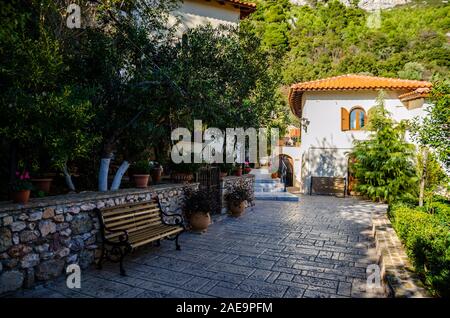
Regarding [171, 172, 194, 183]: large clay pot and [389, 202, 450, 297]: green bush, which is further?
[171, 172, 194, 183]: large clay pot

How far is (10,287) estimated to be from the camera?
146 inches

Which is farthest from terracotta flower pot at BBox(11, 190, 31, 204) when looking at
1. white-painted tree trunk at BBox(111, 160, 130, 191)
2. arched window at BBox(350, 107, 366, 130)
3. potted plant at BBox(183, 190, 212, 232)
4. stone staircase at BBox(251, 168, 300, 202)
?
arched window at BBox(350, 107, 366, 130)

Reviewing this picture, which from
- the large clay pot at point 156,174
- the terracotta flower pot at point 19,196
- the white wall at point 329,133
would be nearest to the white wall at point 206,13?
the white wall at point 329,133

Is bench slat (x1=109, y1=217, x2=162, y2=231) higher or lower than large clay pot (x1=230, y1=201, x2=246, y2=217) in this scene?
higher

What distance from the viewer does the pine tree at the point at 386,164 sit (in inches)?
482

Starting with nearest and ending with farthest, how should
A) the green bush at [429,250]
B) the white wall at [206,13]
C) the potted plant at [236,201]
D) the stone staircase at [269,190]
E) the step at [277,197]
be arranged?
the green bush at [429,250] < the potted plant at [236,201] < the step at [277,197] < the stone staircase at [269,190] < the white wall at [206,13]

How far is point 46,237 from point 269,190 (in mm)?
12271

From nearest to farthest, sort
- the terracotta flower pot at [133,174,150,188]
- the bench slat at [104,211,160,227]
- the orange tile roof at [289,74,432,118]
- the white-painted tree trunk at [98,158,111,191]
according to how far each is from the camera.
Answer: the bench slat at [104,211,160,227]
the white-painted tree trunk at [98,158,111,191]
the terracotta flower pot at [133,174,150,188]
the orange tile roof at [289,74,432,118]

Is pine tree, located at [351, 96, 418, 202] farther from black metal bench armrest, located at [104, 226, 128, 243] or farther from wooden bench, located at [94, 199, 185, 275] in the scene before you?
black metal bench armrest, located at [104, 226, 128, 243]

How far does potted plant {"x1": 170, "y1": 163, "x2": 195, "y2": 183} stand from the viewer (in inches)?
316

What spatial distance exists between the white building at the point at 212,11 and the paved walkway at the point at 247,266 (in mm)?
10734

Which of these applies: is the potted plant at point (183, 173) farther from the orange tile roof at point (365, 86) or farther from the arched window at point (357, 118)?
the arched window at point (357, 118)

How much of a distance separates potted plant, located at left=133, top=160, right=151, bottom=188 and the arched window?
12468 mm

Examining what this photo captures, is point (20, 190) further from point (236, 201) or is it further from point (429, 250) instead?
point (236, 201)
